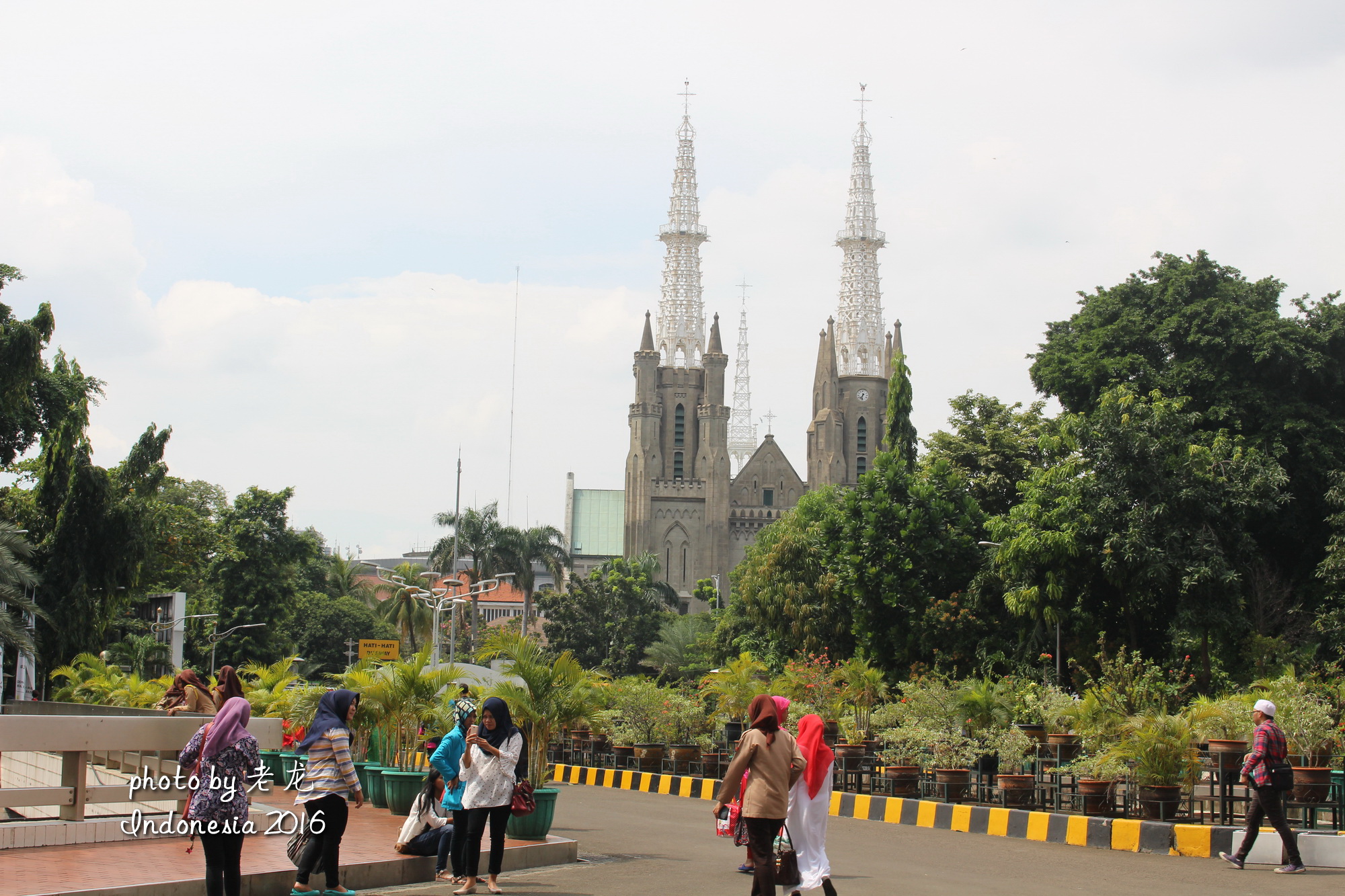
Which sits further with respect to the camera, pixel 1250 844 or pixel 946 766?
pixel 946 766

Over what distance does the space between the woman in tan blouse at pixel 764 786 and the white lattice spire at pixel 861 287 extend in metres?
80.5

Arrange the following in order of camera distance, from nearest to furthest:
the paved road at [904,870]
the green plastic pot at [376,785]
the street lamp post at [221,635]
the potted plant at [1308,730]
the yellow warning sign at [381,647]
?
1. the paved road at [904,870]
2. the potted plant at [1308,730]
3. the green plastic pot at [376,785]
4. the yellow warning sign at [381,647]
5. the street lamp post at [221,635]

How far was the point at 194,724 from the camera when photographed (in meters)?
9.72

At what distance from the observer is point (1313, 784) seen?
11336mm

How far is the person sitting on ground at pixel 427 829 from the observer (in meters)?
9.23

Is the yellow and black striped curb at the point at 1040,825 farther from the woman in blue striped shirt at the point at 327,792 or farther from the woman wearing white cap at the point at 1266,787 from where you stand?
the woman in blue striped shirt at the point at 327,792

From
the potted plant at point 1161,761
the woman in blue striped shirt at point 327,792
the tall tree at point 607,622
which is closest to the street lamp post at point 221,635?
the tall tree at point 607,622

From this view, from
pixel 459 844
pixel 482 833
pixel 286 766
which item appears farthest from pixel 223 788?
pixel 286 766

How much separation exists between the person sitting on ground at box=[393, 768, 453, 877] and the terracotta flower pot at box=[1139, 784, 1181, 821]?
646cm

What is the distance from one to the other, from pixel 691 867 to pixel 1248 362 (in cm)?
2162

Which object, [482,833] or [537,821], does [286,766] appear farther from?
Answer: [482,833]

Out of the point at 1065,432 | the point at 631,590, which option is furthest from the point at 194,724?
the point at 631,590

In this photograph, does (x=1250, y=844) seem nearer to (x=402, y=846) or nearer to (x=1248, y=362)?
(x=402, y=846)

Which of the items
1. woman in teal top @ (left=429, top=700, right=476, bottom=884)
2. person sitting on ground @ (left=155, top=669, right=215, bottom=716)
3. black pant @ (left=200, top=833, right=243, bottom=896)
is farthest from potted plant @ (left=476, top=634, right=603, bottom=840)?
black pant @ (left=200, top=833, right=243, bottom=896)
